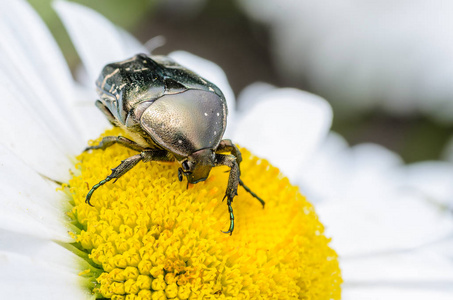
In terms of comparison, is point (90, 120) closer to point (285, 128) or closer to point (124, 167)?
point (124, 167)

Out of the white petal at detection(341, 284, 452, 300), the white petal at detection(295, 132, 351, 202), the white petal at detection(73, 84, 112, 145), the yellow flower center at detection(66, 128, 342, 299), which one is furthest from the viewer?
the white petal at detection(295, 132, 351, 202)

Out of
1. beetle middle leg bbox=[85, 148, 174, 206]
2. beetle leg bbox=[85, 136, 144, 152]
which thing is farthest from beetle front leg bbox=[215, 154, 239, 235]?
beetle leg bbox=[85, 136, 144, 152]

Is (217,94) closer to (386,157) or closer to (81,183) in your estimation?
(81,183)

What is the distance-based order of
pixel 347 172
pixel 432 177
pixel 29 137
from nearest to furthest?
pixel 29 137, pixel 347 172, pixel 432 177

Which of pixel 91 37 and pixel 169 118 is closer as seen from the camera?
pixel 169 118

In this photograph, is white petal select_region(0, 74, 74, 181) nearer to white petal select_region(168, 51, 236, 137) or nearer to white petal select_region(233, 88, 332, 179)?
white petal select_region(233, 88, 332, 179)

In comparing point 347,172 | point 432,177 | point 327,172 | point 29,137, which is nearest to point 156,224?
point 29,137

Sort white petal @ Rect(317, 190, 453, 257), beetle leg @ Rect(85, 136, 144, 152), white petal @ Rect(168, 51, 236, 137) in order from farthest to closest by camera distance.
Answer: white petal @ Rect(168, 51, 236, 137)
white petal @ Rect(317, 190, 453, 257)
beetle leg @ Rect(85, 136, 144, 152)

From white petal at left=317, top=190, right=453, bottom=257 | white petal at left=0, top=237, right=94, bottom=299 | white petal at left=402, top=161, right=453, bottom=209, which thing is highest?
white petal at left=402, top=161, right=453, bottom=209
